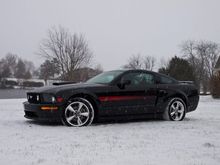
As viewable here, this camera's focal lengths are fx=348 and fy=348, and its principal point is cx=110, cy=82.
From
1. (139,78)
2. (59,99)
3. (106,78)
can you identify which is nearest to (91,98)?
(59,99)

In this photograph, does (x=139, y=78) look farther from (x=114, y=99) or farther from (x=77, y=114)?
(x=77, y=114)

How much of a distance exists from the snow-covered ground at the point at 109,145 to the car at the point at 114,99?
372mm

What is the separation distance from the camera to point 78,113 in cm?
712

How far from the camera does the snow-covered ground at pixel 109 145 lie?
163 inches

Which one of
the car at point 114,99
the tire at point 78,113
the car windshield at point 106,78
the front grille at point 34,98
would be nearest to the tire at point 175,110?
the car at point 114,99

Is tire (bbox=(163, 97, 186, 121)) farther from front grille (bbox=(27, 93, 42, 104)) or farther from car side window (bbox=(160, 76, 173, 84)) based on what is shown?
front grille (bbox=(27, 93, 42, 104))

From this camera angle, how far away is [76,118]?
23.3ft

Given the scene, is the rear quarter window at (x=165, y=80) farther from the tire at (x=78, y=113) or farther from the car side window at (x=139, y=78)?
the tire at (x=78, y=113)

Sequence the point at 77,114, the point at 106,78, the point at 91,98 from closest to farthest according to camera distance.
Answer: the point at 77,114 → the point at 91,98 → the point at 106,78

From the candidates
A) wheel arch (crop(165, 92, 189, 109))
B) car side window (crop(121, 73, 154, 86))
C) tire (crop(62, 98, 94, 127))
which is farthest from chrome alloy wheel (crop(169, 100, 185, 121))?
tire (crop(62, 98, 94, 127))

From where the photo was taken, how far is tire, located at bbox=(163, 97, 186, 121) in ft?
27.1

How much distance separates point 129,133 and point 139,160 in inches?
80.4

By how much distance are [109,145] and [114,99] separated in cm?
255

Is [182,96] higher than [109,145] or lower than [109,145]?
higher
